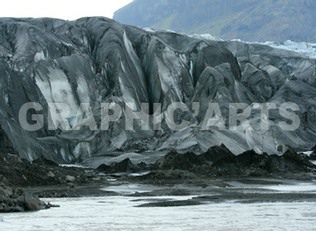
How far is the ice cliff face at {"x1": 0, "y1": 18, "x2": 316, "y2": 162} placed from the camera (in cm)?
7862

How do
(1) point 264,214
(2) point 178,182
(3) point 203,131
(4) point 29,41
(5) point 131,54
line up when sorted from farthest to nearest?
(5) point 131,54 → (4) point 29,41 → (3) point 203,131 → (2) point 178,182 → (1) point 264,214

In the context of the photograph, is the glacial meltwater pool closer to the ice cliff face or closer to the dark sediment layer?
the dark sediment layer

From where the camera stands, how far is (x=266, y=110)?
9181cm

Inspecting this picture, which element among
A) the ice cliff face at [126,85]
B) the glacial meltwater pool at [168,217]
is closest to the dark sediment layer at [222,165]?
the ice cliff face at [126,85]

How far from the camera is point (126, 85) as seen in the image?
322 feet

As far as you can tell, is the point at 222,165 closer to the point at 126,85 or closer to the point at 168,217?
the point at 168,217

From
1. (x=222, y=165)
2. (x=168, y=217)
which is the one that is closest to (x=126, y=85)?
(x=222, y=165)

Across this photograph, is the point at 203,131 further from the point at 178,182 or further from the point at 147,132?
the point at 178,182

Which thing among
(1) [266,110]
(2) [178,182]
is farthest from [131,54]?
(2) [178,182]

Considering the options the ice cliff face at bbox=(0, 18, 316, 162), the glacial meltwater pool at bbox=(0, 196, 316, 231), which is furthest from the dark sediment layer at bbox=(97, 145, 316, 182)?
the glacial meltwater pool at bbox=(0, 196, 316, 231)

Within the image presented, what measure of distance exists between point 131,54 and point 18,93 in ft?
80.8

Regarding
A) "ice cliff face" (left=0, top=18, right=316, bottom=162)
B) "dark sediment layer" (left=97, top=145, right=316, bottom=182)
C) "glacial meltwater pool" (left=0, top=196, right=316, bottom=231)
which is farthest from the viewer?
"ice cliff face" (left=0, top=18, right=316, bottom=162)

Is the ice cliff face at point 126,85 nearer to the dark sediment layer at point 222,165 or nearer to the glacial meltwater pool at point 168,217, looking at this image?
the dark sediment layer at point 222,165

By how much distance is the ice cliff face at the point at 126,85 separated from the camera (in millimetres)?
78625
